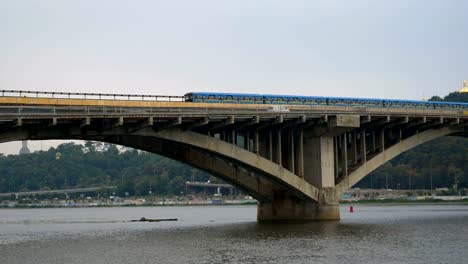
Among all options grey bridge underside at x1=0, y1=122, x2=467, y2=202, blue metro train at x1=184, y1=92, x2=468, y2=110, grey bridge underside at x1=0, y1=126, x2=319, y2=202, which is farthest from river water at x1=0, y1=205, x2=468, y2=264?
blue metro train at x1=184, y1=92, x2=468, y2=110

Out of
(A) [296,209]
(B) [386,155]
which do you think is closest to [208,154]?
(A) [296,209]

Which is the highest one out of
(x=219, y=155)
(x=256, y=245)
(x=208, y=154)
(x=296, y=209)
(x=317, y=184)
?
(x=208, y=154)

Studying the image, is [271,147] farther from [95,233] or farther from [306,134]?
[95,233]

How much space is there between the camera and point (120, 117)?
248 ft

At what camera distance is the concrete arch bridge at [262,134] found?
2945 inches

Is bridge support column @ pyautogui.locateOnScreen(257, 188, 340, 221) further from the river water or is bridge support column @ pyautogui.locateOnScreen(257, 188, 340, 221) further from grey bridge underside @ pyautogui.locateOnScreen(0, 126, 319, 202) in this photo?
the river water

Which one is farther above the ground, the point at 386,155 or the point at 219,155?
the point at 386,155

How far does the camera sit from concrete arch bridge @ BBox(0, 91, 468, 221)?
74.8m

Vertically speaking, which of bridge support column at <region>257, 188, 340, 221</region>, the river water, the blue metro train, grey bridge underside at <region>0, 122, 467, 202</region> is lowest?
the river water

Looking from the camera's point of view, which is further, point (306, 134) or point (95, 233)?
point (306, 134)

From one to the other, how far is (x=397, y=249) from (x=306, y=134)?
34.2m

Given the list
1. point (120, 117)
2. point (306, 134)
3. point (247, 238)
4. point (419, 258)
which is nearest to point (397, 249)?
point (419, 258)

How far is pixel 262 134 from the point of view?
308 feet

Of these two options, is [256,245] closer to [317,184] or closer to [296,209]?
[317,184]
